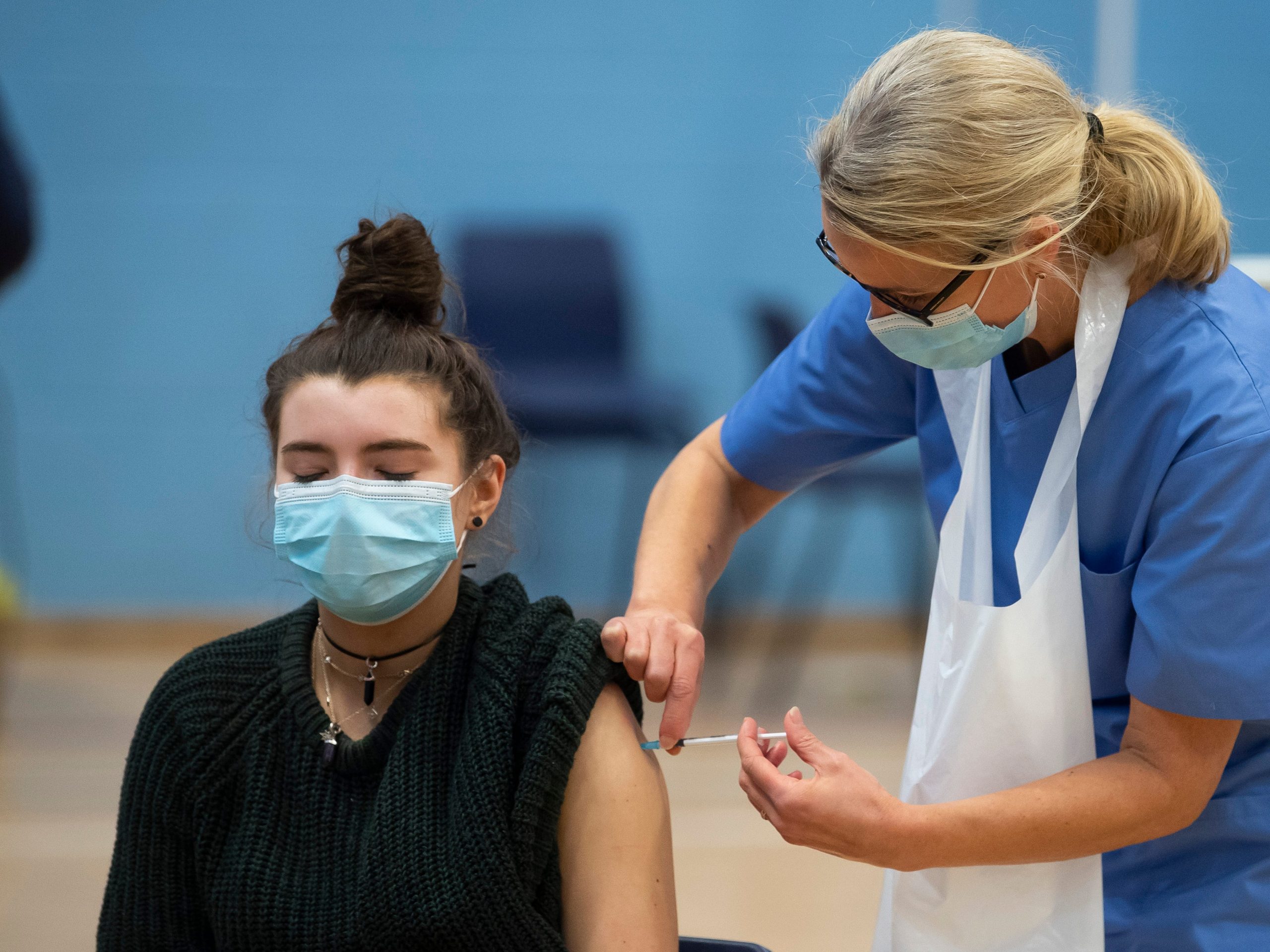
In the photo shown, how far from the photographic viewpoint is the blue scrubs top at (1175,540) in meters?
1.07

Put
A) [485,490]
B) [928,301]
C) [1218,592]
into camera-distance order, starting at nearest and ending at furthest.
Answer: [1218,592], [928,301], [485,490]

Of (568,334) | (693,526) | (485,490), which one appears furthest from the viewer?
(568,334)

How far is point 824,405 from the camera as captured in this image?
4.94 feet

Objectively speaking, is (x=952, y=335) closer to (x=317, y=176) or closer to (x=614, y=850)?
(x=614, y=850)

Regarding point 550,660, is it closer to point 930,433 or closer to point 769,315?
point 930,433

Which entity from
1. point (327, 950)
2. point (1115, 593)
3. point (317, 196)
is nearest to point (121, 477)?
point (317, 196)

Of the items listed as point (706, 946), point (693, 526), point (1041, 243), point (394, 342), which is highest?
point (1041, 243)

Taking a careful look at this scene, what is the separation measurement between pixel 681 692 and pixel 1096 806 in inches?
16.4

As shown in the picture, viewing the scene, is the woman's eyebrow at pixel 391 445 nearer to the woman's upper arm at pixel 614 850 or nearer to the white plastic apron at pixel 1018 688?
the woman's upper arm at pixel 614 850

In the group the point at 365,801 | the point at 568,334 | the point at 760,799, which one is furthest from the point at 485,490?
the point at 568,334

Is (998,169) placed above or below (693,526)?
above

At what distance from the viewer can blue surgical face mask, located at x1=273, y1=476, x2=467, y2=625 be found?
1254 mm

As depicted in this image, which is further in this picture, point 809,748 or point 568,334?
point 568,334

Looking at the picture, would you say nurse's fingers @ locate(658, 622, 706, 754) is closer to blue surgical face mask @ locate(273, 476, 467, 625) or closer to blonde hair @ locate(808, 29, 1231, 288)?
blue surgical face mask @ locate(273, 476, 467, 625)
